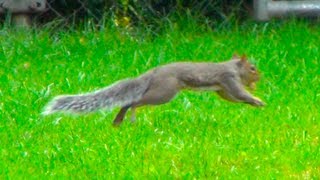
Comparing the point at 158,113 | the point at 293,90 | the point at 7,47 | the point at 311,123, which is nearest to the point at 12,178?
the point at 158,113

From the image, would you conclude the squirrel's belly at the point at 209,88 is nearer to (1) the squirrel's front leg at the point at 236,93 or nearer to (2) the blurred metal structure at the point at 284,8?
(1) the squirrel's front leg at the point at 236,93

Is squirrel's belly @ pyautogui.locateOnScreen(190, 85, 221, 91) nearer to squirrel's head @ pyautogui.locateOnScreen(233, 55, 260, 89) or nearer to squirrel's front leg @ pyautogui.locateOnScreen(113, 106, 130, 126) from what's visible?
squirrel's head @ pyautogui.locateOnScreen(233, 55, 260, 89)

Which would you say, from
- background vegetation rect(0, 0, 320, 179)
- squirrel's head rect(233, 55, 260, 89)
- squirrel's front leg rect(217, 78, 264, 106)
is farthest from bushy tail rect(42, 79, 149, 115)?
squirrel's head rect(233, 55, 260, 89)

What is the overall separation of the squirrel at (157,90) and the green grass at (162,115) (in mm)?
132

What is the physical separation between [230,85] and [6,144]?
139 cm

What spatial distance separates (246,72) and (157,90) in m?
0.73

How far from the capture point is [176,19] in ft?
31.7

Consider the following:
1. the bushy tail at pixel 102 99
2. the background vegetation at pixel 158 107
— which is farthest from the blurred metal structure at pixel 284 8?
the bushy tail at pixel 102 99

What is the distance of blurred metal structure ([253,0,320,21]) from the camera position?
9.56m

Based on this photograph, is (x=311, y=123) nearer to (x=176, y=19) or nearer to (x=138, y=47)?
(x=138, y=47)

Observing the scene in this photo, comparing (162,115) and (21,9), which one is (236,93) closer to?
(162,115)

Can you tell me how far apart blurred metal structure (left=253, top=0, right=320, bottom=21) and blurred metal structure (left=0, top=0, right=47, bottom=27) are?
1.79m

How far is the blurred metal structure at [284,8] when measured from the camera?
9562 mm

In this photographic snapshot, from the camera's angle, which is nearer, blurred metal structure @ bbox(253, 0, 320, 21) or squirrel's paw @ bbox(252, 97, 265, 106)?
squirrel's paw @ bbox(252, 97, 265, 106)
